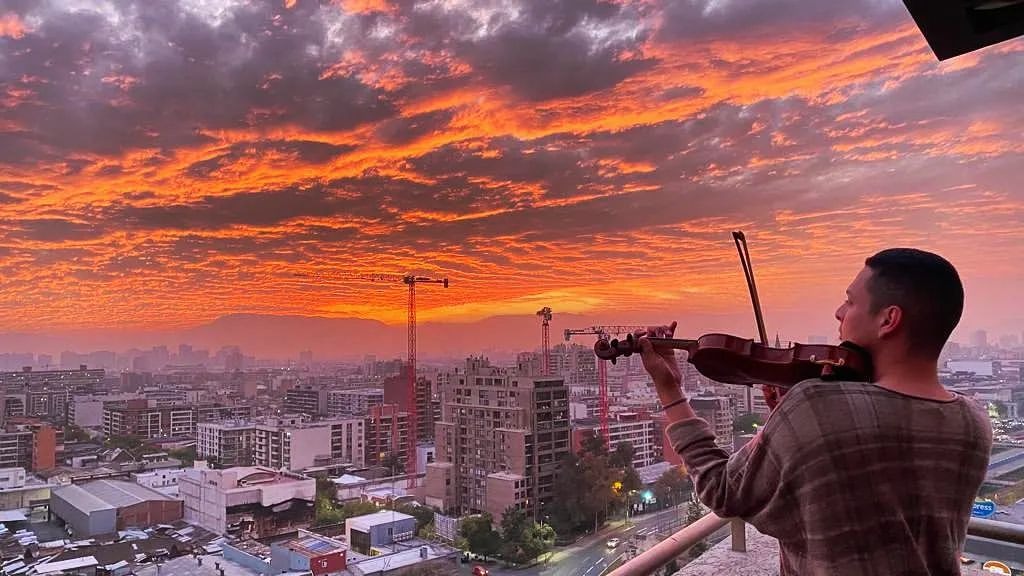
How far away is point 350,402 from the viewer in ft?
28.2

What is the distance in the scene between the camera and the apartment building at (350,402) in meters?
8.52

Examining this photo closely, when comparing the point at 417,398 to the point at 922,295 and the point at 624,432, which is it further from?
the point at 922,295

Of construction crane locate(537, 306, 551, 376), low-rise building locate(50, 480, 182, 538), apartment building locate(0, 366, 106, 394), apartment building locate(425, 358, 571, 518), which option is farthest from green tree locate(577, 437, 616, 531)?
apartment building locate(0, 366, 106, 394)

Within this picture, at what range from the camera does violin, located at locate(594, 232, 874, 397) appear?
61cm

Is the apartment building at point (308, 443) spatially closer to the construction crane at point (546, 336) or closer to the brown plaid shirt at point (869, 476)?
the construction crane at point (546, 336)

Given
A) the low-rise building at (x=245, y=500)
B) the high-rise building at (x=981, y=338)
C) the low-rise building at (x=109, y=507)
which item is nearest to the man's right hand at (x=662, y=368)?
the high-rise building at (x=981, y=338)

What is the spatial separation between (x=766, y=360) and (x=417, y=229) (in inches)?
362

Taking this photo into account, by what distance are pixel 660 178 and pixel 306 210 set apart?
4.62 meters

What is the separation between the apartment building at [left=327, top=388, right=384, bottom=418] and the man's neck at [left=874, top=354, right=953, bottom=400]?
830 cm

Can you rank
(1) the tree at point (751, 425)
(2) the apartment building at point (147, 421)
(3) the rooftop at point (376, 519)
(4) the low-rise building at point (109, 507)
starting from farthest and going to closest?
(2) the apartment building at point (147, 421)
(3) the rooftop at point (376, 519)
(4) the low-rise building at point (109, 507)
(1) the tree at point (751, 425)

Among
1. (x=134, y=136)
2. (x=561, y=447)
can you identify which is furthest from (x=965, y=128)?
(x=134, y=136)

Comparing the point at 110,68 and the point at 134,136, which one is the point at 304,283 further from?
the point at 110,68

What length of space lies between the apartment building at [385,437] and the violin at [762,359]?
7.91m

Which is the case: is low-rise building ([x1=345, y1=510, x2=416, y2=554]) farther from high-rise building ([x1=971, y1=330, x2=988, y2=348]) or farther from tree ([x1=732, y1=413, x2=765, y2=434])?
tree ([x1=732, y1=413, x2=765, y2=434])
